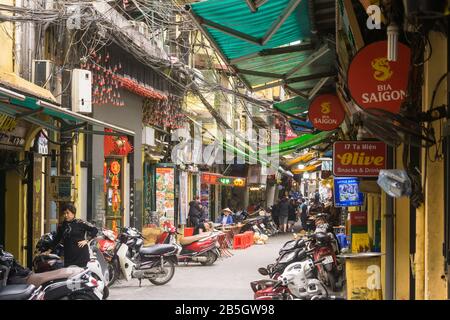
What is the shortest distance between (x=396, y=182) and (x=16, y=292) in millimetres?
4392

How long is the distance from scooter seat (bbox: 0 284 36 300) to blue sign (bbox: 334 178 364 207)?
→ 7.46 metres

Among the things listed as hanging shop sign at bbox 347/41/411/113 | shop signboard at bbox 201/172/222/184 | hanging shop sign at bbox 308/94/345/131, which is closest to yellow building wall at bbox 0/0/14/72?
hanging shop sign at bbox 308/94/345/131

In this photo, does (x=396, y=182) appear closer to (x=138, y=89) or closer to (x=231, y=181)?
(x=138, y=89)

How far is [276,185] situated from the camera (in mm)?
49500

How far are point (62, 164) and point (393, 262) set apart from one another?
9.31 meters

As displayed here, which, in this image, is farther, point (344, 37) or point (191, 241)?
point (191, 241)

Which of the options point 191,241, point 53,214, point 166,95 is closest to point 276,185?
point 166,95

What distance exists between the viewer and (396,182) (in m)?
5.93

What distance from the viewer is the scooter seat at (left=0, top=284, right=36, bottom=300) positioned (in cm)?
755

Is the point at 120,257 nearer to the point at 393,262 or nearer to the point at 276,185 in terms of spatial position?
the point at 393,262

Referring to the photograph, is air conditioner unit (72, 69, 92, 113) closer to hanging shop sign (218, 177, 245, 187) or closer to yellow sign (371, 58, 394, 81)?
yellow sign (371, 58, 394, 81)

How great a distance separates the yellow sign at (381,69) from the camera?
626 centimetres

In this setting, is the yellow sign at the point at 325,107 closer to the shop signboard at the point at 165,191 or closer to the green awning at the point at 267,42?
the green awning at the point at 267,42

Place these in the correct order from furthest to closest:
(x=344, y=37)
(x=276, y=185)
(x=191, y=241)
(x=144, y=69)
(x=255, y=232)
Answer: (x=276, y=185) → (x=255, y=232) → (x=144, y=69) → (x=191, y=241) → (x=344, y=37)
